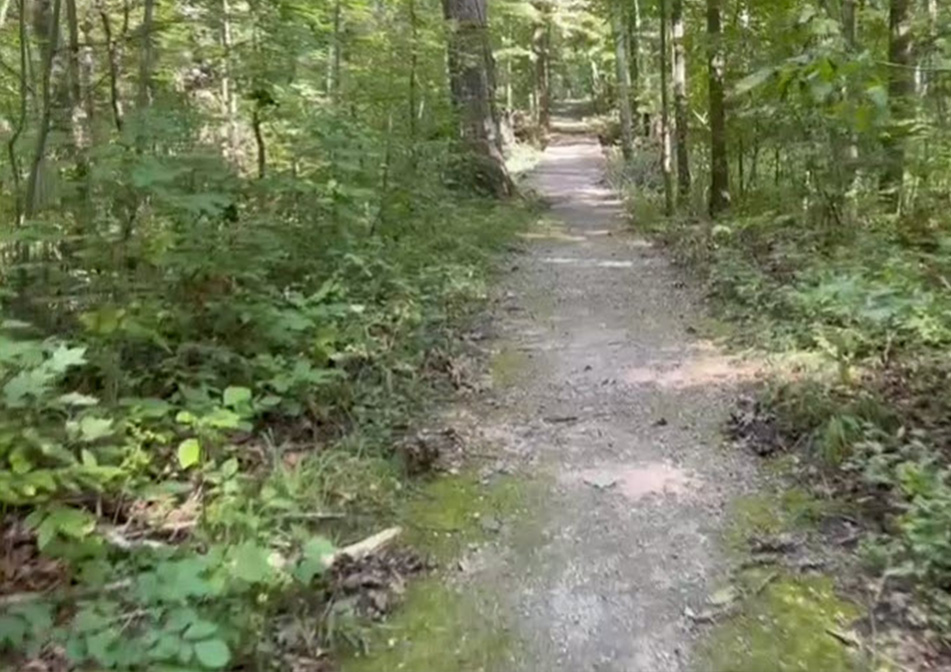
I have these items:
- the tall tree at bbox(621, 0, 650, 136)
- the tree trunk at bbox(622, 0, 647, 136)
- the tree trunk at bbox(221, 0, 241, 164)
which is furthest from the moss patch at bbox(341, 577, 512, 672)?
the tree trunk at bbox(622, 0, 647, 136)

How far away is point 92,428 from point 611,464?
8.74 ft

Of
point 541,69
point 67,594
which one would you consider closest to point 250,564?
point 67,594

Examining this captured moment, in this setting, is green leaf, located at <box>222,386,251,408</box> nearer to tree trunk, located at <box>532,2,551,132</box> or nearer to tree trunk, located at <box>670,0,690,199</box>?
tree trunk, located at <box>670,0,690,199</box>

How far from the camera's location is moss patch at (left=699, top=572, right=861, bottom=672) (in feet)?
10.3

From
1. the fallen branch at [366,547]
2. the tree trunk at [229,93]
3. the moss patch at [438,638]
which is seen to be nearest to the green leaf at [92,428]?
the fallen branch at [366,547]

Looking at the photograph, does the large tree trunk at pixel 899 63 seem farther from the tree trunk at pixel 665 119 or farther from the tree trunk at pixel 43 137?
the tree trunk at pixel 43 137

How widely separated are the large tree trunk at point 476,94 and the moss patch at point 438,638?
8561 millimetres

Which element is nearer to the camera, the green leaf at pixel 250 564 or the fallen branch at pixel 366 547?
the green leaf at pixel 250 564

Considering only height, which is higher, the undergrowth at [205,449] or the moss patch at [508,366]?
the undergrowth at [205,449]

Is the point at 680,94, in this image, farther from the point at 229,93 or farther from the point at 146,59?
the point at 146,59

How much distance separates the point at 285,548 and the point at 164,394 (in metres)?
1.44

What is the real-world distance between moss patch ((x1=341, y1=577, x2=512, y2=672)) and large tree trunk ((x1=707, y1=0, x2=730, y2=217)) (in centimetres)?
867

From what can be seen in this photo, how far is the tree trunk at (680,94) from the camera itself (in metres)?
12.7

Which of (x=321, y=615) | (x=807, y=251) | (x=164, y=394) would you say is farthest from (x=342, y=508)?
(x=807, y=251)
